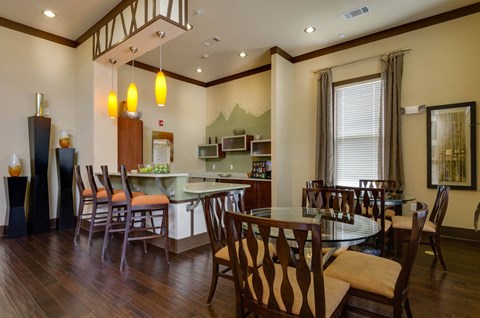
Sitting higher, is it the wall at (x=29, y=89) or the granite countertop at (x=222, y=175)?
the wall at (x=29, y=89)

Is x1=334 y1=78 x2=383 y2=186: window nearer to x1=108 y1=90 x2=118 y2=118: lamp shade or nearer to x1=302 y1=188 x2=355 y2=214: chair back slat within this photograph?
x1=302 y1=188 x2=355 y2=214: chair back slat

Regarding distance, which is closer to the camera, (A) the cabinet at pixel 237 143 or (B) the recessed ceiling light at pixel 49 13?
(B) the recessed ceiling light at pixel 49 13

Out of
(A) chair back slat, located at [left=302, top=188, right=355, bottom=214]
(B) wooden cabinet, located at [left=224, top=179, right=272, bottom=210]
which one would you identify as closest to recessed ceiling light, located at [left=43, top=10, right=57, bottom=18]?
(B) wooden cabinet, located at [left=224, top=179, right=272, bottom=210]

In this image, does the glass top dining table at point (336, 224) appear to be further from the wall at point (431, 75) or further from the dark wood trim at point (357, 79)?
the dark wood trim at point (357, 79)

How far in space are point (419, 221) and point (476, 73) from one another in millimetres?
3784

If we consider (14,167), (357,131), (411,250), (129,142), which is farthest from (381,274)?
(14,167)

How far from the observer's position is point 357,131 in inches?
191

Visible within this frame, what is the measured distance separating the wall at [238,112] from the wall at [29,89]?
3.46 m

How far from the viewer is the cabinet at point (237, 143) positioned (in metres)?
6.29

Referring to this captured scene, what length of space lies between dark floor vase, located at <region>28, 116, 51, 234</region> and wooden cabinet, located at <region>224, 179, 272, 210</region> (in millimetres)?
3814

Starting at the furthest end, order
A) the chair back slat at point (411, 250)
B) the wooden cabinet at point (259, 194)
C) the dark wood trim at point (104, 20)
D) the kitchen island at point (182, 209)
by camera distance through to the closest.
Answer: the wooden cabinet at point (259, 194) → the dark wood trim at point (104, 20) → the kitchen island at point (182, 209) → the chair back slat at point (411, 250)

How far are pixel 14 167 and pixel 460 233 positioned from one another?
704 centimetres

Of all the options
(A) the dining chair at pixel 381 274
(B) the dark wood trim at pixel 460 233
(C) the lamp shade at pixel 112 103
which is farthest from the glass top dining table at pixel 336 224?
(C) the lamp shade at pixel 112 103

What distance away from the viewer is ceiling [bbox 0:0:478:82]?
12.3 ft
